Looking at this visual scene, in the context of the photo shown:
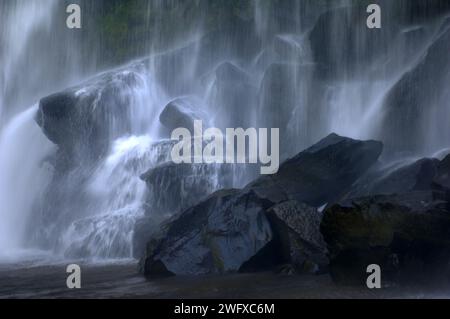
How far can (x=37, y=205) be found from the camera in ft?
82.6

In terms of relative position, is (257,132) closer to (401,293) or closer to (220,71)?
(220,71)

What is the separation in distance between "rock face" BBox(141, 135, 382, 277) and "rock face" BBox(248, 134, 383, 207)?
0.32 m

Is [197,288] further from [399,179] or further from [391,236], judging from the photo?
[399,179]

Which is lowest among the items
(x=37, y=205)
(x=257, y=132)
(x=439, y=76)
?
(x=37, y=205)

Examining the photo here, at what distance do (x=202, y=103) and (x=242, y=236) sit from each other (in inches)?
551

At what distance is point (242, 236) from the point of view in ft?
40.8

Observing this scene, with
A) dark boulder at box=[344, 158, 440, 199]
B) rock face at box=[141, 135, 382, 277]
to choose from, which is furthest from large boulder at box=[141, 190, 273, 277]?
dark boulder at box=[344, 158, 440, 199]

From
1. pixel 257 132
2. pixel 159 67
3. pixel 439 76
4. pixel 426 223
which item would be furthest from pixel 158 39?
pixel 426 223

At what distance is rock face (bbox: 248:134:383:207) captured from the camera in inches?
574

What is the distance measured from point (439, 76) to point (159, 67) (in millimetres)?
15170

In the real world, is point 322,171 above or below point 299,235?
above

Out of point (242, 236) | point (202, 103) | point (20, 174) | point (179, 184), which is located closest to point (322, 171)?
point (242, 236)

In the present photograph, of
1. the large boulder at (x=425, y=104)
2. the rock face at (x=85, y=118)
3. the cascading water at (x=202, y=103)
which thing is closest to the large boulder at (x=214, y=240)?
the cascading water at (x=202, y=103)

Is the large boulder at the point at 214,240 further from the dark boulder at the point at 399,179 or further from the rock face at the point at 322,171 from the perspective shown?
the dark boulder at the point at 399,179
